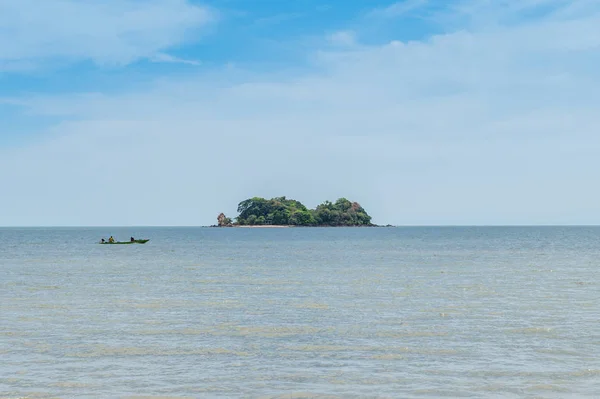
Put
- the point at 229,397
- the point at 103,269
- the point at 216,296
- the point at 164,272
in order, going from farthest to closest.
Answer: the point at 103,269 < the point at 164,272 < the point at 216,296 < the point at 229,397

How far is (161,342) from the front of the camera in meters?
21.3

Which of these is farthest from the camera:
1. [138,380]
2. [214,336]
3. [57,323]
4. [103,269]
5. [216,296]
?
[103,269]

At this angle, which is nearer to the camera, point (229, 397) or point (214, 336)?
point (229, 397)

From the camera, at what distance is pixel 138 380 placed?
53.9 feet

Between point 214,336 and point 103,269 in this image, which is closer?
point 214,336

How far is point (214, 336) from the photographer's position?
22406mm

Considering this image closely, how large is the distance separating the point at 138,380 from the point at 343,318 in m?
11.6

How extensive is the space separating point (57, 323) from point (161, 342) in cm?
651

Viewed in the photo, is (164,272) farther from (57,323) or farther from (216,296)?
(57,323)

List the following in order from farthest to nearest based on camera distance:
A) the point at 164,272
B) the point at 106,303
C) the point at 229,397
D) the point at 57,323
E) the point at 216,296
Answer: the point at 164,272 → the point at 216,296 → the point at 106,303 → the point at 57,323 → the point at 229,397

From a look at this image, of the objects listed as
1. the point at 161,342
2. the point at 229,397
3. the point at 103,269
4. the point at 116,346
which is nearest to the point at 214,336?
the point at 161,342

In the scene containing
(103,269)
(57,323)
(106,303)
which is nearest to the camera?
(57,323)

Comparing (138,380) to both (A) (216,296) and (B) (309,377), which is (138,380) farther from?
(A) (216,296)

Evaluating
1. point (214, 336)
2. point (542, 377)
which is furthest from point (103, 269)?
point (542, 377)
